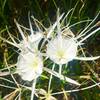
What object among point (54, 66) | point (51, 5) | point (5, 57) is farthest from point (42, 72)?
point (51, 5)

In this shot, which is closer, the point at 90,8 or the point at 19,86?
the point at 19,86

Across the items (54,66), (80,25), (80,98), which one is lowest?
(80,98)

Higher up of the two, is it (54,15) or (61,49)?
(54,15)

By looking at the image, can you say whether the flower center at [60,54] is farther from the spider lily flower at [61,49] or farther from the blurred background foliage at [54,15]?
the blurred background foliage at [54,15]

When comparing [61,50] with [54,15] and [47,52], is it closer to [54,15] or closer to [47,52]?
[47,52]

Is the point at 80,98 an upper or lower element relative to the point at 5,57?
lower

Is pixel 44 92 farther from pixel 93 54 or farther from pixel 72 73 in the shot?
pixel 93 54

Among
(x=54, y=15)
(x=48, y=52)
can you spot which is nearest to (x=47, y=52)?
(x=48, y=52)
